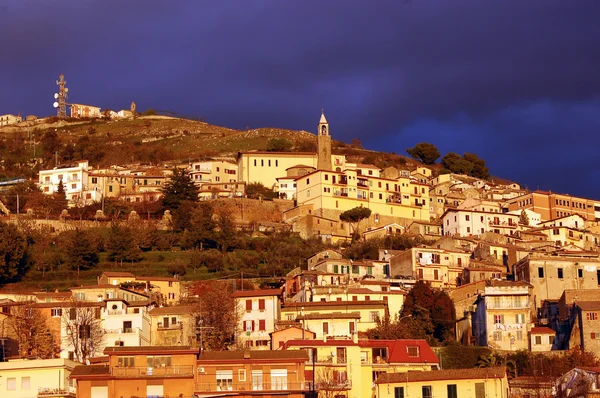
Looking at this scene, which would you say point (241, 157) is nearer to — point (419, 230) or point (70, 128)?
point (419, 230)

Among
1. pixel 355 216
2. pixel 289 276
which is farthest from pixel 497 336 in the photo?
pixel 355 216

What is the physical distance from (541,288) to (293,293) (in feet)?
48.7

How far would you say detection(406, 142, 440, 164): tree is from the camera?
127 m

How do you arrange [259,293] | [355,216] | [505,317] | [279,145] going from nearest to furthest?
[505,317] → [259,293] → [355,216] → [279,145]

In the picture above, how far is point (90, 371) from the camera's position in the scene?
4822 cm

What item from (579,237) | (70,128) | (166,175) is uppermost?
(70,128)

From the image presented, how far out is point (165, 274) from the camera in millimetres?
80125

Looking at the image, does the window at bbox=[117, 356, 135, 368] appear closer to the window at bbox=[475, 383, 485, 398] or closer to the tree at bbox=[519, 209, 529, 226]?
the window at bbox=[475, 383, 485, 398]

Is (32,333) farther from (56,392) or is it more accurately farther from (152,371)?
(152,371)

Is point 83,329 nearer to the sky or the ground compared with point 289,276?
nearer to the ground

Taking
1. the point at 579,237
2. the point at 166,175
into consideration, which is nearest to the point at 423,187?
the point at 579,237

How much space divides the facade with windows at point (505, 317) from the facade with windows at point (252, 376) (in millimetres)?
16971

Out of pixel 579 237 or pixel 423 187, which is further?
pixel 423 187

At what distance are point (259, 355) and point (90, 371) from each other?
271 inches
